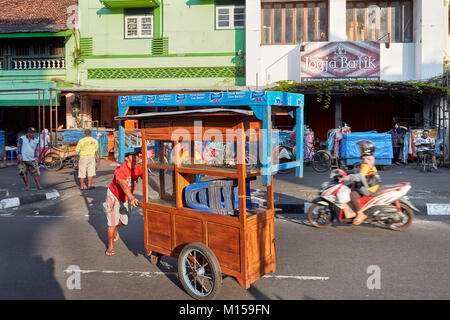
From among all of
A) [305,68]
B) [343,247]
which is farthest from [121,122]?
[305,68]

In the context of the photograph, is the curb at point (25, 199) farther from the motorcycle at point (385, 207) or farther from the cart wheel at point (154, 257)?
the motorcycle at point (385, 207)

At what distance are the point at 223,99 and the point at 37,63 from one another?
708 inches

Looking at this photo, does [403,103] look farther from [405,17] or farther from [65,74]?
[65,74]

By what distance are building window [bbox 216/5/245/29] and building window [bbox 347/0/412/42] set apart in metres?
4.62

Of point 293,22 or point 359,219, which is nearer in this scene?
point 359,219

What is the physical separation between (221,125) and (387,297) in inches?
93.3

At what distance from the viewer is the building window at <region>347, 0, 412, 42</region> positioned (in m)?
17.3

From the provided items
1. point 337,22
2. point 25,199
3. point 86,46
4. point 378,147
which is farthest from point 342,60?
point 25,199

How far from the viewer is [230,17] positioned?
17.9 metres

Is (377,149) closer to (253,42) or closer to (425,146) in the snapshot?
(425,146)

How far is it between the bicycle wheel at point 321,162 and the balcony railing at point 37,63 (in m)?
12.6

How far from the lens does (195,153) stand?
4684 millimetres

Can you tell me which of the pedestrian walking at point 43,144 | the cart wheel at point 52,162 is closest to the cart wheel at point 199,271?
the cart wheel at point 52,162

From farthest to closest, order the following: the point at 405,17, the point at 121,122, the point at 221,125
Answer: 1. the point at 405,17
2. the point at 121,122
3. the point at 221,125
